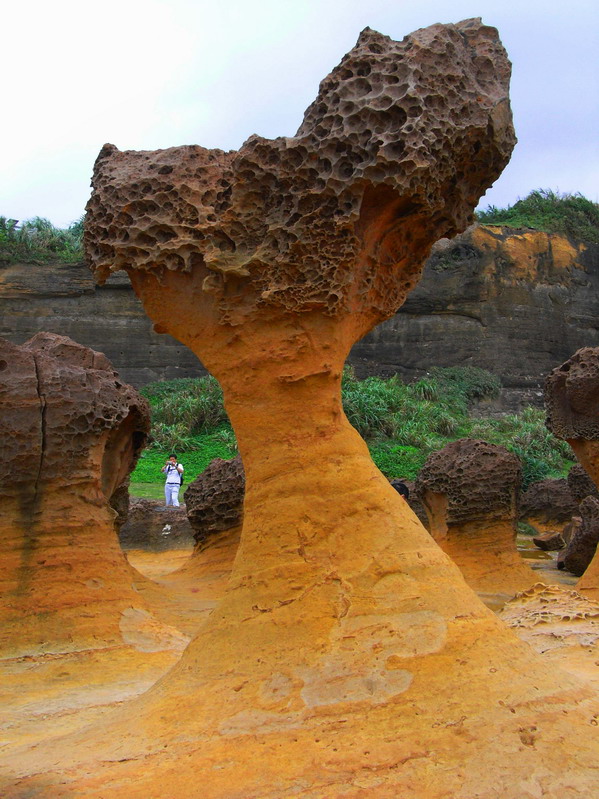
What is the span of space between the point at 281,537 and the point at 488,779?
118 centimetres

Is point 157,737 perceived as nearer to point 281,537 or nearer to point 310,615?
point 310,615

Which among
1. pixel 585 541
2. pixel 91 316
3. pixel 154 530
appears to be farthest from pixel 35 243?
pixel 585 541

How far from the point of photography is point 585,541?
31.2 feet

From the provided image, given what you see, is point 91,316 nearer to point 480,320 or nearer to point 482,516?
point 480,320

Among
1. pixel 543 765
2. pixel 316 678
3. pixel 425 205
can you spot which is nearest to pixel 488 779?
pixel 543 765

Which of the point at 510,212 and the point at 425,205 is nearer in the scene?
the point at 425,205

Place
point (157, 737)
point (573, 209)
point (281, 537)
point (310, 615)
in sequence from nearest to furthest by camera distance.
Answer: point (157, 737) → point (310, 615) → point (281, 537) → point (573, 209)

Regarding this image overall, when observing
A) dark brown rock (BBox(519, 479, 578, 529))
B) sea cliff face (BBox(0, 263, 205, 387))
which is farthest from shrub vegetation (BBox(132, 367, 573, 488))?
dark brown rock (BBox(519, 479, 578, 529))

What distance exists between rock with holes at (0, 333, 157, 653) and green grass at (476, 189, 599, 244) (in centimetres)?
2479

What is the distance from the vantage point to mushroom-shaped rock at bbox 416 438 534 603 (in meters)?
8.57

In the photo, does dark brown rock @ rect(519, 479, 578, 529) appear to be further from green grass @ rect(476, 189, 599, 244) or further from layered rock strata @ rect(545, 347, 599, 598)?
green grass @ rect(476, 189, 599, 244)

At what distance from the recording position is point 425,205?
3154 mm

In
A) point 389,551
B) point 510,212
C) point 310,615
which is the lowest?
point 310,615

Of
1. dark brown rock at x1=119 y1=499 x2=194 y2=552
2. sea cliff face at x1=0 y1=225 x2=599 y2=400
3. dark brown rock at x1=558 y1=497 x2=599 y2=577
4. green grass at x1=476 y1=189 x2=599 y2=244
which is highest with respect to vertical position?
green grass at x1=476 y1=189 x2=599 y2=244
